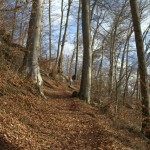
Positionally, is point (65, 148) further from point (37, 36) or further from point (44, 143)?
point (37, 36)

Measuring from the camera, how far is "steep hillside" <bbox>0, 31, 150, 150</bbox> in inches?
277

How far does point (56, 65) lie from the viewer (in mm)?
29906

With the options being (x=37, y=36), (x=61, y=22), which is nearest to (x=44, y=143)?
(x=37, y=36)

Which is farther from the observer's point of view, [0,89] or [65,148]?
[0,89]

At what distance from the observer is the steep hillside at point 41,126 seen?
7027 millimetres

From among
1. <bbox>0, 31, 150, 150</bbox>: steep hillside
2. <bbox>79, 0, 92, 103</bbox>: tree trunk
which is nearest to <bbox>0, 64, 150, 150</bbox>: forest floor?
<bbox>0, 31, 150, 150</bbox>: steep hillside

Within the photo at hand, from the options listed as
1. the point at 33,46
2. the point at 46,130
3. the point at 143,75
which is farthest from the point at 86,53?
the point at 46,130

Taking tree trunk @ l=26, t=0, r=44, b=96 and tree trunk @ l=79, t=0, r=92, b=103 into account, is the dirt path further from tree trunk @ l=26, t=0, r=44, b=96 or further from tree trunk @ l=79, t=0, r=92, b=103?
tree trunk @ l=79, t=0, r=92, b=103

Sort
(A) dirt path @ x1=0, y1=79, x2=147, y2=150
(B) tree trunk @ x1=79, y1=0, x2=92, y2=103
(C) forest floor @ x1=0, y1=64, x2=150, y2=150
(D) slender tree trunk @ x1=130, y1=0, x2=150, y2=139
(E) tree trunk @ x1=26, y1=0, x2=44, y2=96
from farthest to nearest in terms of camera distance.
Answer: (B) tree trunk @ x1=79, y1=0, x2=92, y2=103 → (E) tree trunk @ x1=26, y1=0, x2=44, y2=96 → (D) slender tree trunk @ x1=130, y1=0, x2=150, y2=139 → (C) forest floor @ x1=0, y1=64, x2=150, y2=150 → (A) dirt path @ x1=0, y1=79, x2=147, y2=150

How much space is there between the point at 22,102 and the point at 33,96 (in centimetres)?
170

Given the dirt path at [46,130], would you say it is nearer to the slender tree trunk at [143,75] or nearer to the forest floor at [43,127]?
the forest floor at [43,127]

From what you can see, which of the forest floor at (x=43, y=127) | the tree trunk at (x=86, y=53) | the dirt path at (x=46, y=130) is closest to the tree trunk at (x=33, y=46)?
the forest floor at (x=43, y=127)

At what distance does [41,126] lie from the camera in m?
8.62

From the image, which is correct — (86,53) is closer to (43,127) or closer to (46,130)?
(43,127)
